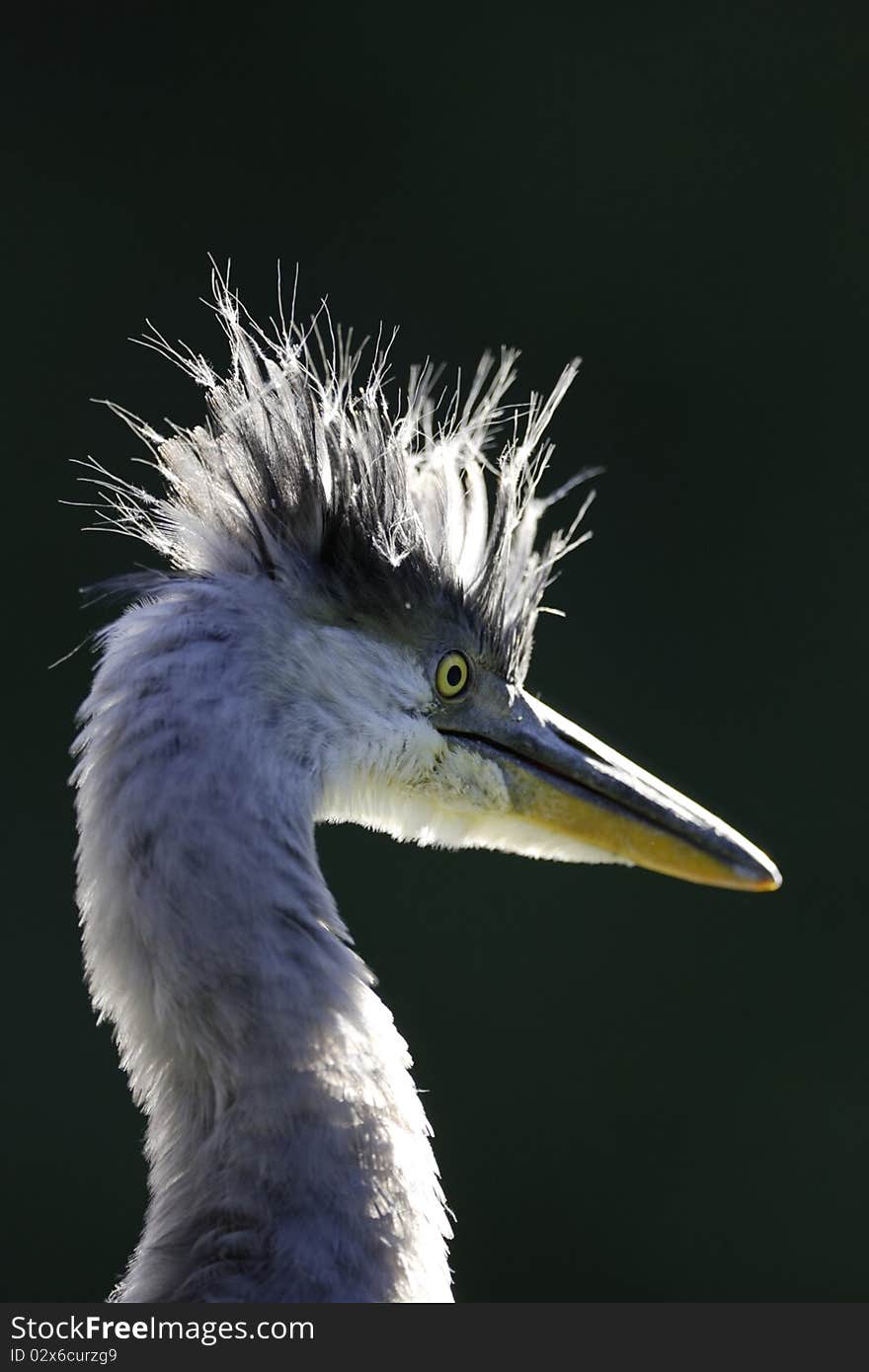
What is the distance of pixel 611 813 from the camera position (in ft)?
3.89

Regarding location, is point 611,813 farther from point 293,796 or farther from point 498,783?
point 293,796

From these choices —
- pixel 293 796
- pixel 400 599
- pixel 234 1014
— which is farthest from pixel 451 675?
pixel 234 1014

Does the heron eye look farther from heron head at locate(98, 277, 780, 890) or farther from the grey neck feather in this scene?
the grey neck feather

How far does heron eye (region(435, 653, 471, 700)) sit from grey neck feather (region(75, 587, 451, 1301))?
189 millimetres

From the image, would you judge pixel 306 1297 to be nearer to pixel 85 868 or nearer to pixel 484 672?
pixel 85 868

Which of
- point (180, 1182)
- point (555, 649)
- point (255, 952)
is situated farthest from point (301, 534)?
point (555, 649)

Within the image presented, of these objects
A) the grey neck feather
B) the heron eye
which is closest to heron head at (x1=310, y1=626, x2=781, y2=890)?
the heron eye

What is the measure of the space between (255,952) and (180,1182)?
0.15m

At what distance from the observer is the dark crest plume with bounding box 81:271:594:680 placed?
106cm

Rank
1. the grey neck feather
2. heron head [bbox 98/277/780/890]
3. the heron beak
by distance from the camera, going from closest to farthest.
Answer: the grey neck feather
heron head [bbox 98/277/780/890]
the heron beak

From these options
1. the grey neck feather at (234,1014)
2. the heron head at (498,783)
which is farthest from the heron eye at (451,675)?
the grey neck feather at (234,1014)

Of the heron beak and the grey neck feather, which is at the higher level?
the heron beak

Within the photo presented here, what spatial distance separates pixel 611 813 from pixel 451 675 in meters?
0.16

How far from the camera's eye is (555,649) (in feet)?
9.27
